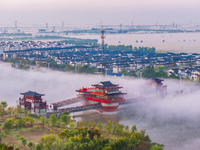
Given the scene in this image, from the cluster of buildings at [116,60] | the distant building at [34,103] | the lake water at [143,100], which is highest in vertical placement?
the cluster of buildings at [116,60]

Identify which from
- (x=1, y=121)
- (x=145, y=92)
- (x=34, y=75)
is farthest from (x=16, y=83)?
(x=1, y=121)

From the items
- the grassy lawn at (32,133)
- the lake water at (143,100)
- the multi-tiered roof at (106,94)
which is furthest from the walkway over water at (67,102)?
the grassy lawn at (32,133)

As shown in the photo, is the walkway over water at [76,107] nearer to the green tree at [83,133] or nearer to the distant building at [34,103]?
the distant building at [34,103]

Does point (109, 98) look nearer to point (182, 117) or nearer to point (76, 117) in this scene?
point (76, 117)

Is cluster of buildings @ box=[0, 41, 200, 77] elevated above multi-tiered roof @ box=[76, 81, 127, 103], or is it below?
above

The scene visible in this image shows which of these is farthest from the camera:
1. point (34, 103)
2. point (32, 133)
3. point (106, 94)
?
point (106, 94)

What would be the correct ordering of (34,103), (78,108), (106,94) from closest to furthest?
(34,103), (78,108), (106,94)

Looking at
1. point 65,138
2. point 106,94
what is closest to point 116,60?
point 106,94

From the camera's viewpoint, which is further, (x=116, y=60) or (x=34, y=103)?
(x=116, y=60)

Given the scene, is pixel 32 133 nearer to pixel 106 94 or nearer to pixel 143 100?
pixel 106 94

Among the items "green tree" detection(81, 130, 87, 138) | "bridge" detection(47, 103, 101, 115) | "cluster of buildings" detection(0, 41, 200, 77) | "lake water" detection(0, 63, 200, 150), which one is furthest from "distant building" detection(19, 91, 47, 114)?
"cluster of buildings" detection(0, 41, 200, 77)

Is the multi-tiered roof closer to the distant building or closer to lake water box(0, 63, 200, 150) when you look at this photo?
lake water box(0, 63, 200, 150)
